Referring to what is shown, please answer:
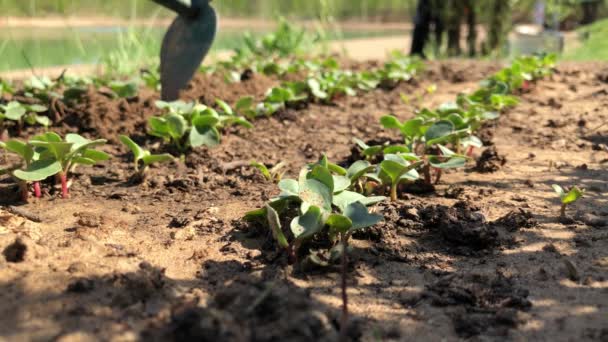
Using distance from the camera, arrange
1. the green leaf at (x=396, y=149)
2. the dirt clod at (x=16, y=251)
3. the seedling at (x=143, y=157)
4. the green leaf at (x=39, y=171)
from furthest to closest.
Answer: the seedling at (x=143, y=157) < the green leaf at (x=396, y=149) < the green leaf at (x=39, y=171) < the dirt clod at (x=16, y=251)

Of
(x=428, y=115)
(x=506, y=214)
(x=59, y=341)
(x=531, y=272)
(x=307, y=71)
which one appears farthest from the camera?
(x=307, y=71)

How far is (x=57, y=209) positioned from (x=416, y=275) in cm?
120

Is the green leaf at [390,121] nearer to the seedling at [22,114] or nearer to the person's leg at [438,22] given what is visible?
the seedling at [22,114]

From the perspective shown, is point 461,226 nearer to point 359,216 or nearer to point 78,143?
point 359,216

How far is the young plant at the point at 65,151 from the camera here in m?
2.00

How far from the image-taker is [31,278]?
4.90 feet

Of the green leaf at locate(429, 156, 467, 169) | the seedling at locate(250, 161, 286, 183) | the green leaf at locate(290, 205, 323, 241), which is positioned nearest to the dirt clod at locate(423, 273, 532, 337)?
the green leaf at locate(290, 205, 323, 241)

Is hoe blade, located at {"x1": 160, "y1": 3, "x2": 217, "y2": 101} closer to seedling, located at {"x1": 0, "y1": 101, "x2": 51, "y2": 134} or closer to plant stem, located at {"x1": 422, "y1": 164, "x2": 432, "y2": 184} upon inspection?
seedling, located at {"x1": 0, "y1": 101, "x2": 51, "y2": 134}

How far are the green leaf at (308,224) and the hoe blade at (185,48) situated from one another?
1820 millimetres

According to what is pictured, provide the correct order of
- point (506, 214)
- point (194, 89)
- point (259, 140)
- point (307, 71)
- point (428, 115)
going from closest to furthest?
point (506, 214) → point (428, 115) → point (259, 140) → point (194, 89) → point (307, 71)

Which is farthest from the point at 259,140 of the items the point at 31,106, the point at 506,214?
the point at 506,214

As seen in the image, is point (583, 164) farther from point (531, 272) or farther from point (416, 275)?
point (416, 275)

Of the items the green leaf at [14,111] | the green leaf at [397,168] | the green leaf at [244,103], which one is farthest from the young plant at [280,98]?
the green leaf at [397,168]

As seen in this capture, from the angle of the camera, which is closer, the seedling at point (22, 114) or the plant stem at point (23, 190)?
the plant stem at point (23, 190)
